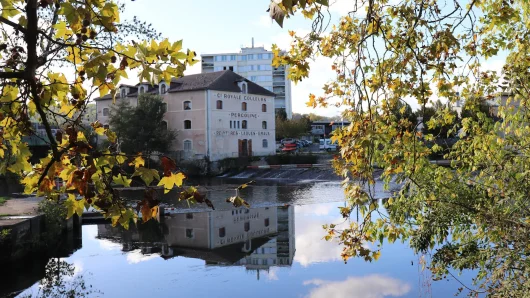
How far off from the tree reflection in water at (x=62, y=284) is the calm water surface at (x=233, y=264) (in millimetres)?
40

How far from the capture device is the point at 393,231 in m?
4.20

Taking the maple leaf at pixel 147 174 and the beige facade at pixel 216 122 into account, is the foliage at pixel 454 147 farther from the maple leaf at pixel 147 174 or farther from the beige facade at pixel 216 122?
the beige facade at pixel 216 122

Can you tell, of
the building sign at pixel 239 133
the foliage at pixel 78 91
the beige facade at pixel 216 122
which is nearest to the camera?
the foliage at pixel 78 91

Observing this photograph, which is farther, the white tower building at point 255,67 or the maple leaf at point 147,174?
the white tower building at point 255,67

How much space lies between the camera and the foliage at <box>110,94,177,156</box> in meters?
37.1

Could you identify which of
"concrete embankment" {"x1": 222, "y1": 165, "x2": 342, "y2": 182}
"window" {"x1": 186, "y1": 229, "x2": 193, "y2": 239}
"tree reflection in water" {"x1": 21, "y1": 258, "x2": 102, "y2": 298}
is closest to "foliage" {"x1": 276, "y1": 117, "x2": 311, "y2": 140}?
"concrete embankment" {"x1": 222, "y1": 165, "x2": 342, "y2": 182}

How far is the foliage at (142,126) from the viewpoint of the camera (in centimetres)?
3709

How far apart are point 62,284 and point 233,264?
3.92 m

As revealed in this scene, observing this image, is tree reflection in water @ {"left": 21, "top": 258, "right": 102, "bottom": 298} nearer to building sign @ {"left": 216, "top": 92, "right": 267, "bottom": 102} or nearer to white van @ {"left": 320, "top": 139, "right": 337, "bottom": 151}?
building sign @ {"left": 216, "top": 92, "right": 267, "bottom": 102}

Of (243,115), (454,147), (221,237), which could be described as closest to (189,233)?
(221,237)

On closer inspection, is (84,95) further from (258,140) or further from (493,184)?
(258,140)

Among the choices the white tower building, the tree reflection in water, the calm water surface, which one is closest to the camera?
the tree reflection in water

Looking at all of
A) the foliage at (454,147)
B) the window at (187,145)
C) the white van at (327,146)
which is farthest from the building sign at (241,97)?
the foliage at (454,147)

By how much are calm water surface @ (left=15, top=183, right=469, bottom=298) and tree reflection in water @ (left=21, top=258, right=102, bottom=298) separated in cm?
4
